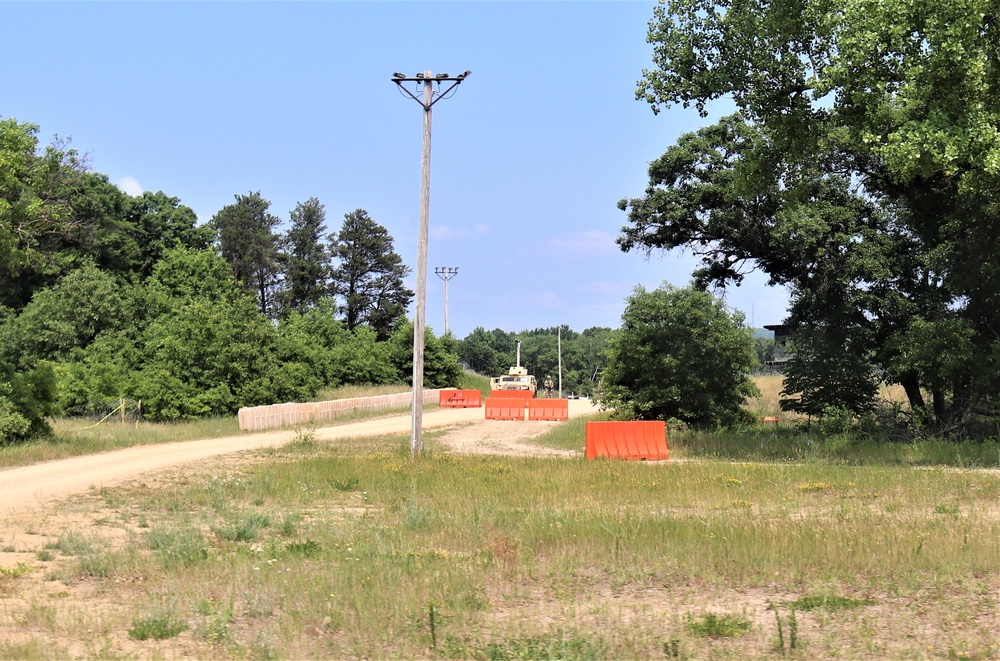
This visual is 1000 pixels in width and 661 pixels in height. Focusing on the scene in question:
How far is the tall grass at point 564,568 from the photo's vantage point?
7172 mm

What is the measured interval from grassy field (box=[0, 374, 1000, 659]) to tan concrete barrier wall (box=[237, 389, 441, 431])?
16.8m

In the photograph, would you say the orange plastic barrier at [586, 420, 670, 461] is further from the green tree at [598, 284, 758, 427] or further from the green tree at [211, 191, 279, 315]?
the green tree at [211, 191, 279, 315]

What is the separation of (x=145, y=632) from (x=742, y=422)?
26780mm

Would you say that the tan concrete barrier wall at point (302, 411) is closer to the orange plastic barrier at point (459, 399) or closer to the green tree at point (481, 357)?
the orange plastic barrier at point (459, 399)

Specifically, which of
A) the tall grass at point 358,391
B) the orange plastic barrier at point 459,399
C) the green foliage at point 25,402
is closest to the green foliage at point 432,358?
the tall grass at point 358,391

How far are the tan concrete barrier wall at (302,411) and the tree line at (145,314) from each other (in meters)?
2.65

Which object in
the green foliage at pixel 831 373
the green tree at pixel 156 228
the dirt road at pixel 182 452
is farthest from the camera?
the green tree at pixel 156 228

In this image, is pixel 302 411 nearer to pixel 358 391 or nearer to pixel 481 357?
pixel 358 391

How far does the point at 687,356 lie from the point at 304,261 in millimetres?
77978

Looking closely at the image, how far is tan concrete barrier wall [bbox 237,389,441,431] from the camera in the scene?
33.5 metres

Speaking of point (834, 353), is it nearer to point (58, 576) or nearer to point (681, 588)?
point (681, 588)

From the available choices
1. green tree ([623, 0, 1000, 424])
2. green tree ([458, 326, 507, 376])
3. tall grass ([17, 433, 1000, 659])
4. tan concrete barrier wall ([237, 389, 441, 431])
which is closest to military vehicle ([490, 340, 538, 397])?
tan concrete barrier wall ([237, 389, 441, 431])

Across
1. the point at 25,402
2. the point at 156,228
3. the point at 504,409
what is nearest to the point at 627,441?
the point at 25,402

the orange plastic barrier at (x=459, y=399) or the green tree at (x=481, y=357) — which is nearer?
the orange plastic barrier at (x=459, y=399)
